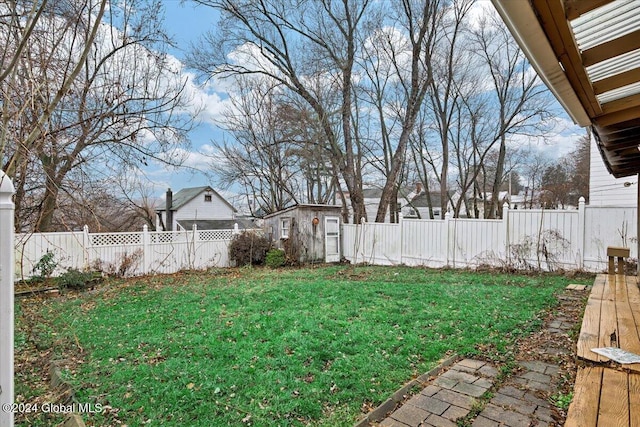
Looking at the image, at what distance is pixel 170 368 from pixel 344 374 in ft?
4.85

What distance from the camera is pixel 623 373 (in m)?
1.81

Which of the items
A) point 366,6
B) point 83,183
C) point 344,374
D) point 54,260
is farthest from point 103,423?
point 366,6

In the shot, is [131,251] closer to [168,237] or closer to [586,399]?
[168,237]

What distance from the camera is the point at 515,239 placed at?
7.39 m

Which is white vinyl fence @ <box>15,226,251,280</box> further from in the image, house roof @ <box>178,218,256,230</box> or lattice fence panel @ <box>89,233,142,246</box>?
house roof @ <box>178,218,256,230</box>

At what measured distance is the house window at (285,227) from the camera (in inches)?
416

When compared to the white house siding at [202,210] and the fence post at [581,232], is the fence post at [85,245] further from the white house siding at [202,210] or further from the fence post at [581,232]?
the white house siding at [202,210]

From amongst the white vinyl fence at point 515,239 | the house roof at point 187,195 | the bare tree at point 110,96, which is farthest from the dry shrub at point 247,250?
the house roof at point 187,195

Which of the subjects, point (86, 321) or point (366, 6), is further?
point (366, 6)

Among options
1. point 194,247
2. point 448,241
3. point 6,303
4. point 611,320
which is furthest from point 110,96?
point 448,241

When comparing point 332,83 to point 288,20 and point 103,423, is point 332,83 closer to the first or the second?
point 288,20

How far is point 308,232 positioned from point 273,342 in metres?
7.29

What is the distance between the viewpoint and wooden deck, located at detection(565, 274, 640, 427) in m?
1.42

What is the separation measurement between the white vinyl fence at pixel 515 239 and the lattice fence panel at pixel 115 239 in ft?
21.5
